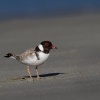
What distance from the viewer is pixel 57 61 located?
17859 mm

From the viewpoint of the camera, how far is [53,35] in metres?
24.4

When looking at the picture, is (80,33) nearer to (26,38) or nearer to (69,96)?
(26,38)

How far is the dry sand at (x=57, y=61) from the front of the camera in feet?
41.3

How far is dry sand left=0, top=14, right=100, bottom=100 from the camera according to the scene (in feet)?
41.3

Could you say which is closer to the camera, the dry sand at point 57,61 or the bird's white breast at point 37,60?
the dry sand at point 57,61

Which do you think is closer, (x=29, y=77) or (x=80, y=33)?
(x=29, y=77)

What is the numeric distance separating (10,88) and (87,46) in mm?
6944

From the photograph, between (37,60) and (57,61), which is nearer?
(37,60)

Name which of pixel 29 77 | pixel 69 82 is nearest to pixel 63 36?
pixel 29 77

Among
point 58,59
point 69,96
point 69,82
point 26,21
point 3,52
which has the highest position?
point 26,21

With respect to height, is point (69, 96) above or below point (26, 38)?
below

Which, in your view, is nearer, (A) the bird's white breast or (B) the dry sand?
(B) the dry sand

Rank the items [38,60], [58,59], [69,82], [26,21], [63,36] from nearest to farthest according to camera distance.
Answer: [69,82] < [38,60] < [58,59] < [63,36] < [26,21]

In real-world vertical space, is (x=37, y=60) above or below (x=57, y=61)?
below
